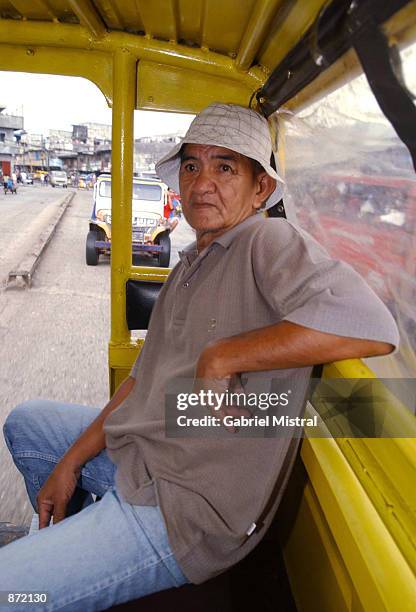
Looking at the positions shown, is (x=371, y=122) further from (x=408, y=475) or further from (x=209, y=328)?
(x=408, y=475)

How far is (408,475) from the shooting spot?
936 millimetres

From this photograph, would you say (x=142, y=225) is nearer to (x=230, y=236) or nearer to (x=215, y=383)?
(x=230, y=236)

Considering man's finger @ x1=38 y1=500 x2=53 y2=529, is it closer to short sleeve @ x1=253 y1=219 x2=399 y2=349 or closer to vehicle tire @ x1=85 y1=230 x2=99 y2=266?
short sleeve @ x1=253 y1=219 x2=399 y2=349

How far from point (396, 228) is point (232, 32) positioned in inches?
43.2

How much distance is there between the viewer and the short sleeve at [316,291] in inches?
37.6

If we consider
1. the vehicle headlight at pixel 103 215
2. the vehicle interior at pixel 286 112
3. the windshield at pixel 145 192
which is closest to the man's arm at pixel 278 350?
the vehicle interior at pixel 286 112

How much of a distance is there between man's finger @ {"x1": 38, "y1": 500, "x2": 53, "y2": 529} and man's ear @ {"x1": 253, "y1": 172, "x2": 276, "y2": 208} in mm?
1141

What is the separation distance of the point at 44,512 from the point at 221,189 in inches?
44.9

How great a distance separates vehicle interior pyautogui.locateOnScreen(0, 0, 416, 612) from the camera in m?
0.94

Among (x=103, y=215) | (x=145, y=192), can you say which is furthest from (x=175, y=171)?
(x=145, y=192)

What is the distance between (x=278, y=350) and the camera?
101 centimetres

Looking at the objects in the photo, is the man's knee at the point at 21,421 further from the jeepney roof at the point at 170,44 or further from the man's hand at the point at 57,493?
the jeepney roof at the point at 170,44

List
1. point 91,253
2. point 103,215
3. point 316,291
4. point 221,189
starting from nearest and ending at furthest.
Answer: point 316,291
point 221,189
point 91,253
point 103,215

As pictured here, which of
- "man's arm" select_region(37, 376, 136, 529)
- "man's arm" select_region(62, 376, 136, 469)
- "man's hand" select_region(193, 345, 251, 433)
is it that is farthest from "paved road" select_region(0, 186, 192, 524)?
"man's hand" select_region(193, 345, 251, 433)
